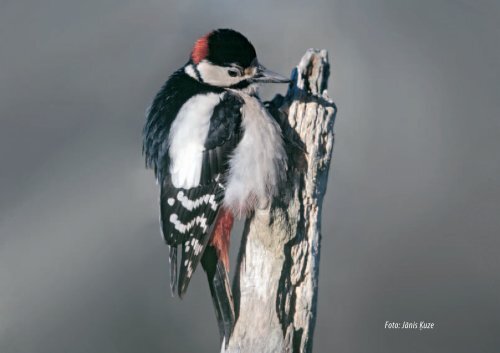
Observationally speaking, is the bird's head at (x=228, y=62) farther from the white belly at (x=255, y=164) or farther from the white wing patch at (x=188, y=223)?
the white wing patch at (x=188, y=223)

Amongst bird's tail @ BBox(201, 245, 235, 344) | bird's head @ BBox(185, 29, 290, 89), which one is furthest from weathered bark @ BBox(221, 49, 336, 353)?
bird's head @ BBox(185, 29, 290, 89)

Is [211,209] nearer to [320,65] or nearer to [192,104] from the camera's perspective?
[192,104]

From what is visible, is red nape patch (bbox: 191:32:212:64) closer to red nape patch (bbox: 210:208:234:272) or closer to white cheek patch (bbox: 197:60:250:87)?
white cheek patch (bbox: 197:60:250:87)

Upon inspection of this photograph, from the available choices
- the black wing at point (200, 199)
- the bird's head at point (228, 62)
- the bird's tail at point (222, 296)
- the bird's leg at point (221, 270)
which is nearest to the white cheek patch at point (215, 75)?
the bird's head at point (228, 62)

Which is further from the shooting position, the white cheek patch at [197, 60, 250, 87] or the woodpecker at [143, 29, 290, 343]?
the white cheek patch at [197, 60, 250, 87]

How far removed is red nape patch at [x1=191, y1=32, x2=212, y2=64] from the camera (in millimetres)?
2686

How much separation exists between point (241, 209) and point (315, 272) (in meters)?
0.35

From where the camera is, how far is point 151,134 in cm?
268

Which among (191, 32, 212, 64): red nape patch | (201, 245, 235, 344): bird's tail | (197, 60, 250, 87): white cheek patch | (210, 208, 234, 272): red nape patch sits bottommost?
(201, 245, 235, 344): bird's tail

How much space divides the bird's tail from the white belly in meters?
0.21

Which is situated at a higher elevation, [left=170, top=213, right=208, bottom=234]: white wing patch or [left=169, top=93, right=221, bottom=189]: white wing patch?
[left=169, top=93, right=221, bottom=189]: white wing patch

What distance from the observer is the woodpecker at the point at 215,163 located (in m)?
2.47

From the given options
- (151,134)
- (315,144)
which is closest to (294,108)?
(315,144)

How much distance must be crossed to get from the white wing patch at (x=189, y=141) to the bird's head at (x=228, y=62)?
0.46 ft
